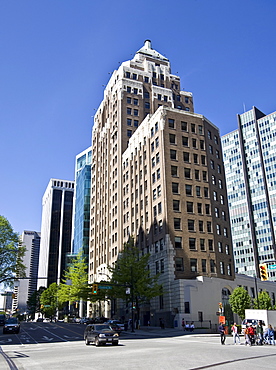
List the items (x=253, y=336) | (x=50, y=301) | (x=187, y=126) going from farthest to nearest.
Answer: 1. (x=50, y=301)
2. (x=187, y=126)
3. (x=253, y=336)

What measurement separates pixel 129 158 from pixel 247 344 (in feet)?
184

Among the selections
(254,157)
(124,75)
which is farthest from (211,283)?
(254,157)

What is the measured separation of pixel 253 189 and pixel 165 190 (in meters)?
90.6

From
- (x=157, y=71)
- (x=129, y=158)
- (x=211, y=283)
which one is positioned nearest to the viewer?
(x=211, y=283)

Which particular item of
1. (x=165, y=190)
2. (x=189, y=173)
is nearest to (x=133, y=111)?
(x=189, y=173)

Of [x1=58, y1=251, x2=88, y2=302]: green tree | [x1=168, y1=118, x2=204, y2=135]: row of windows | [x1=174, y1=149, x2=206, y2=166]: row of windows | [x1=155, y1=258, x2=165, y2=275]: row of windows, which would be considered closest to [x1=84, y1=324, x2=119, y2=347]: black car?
[x1=155, y1=258, x2=165, y2=275]: row of windows

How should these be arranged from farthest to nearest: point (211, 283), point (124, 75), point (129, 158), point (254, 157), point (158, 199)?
point (254, 157)
point (124, 75)
point (129, 158)
point (158, 199)
point (211, 283)

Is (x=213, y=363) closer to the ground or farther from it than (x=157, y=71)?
closer to the ground

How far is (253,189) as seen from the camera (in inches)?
5605

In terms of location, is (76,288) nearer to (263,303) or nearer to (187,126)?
(263,303)

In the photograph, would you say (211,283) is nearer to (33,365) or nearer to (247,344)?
(247,344)

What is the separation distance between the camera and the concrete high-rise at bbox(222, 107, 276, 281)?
13462 centimetres

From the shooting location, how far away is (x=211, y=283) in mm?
57000

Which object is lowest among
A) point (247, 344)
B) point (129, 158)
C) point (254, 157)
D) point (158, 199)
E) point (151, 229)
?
point (247, 344)
